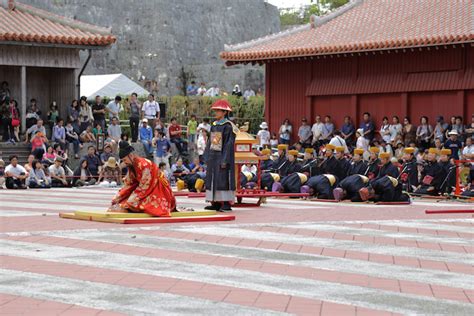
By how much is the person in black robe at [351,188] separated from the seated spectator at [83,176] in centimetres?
915

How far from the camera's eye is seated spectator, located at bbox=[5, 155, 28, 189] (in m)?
27.6

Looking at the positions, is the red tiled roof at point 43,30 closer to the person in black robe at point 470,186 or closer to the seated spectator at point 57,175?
the seated spectator at point 57,175

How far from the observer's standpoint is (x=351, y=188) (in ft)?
74.1

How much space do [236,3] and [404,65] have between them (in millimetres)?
34257

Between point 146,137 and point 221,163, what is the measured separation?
16.0m

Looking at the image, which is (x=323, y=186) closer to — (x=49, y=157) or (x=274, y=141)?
(x=49, y=157)

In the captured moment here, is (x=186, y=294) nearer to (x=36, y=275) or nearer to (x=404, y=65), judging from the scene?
(x=36, y=275)

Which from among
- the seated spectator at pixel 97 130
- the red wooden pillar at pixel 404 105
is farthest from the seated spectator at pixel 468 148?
the seated spectator at pixel 97 130

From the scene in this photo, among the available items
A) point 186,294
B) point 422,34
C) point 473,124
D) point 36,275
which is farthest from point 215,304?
point 422,34

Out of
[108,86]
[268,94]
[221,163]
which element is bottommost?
[221,163]

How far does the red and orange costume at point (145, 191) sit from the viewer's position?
52.3ft

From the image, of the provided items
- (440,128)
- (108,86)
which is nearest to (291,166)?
(440,128)

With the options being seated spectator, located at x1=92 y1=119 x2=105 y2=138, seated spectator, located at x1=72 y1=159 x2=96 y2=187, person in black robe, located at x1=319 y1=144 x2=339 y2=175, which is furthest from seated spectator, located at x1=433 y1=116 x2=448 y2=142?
seated spectator, located at x1=92 y1=119 x2=105 y2=138

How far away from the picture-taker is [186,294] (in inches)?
365
